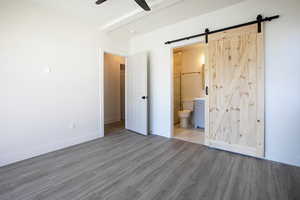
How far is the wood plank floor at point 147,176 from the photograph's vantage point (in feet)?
5.28

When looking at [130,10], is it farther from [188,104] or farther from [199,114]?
[188,104]

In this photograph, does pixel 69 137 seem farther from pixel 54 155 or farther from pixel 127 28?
pixel 127 28

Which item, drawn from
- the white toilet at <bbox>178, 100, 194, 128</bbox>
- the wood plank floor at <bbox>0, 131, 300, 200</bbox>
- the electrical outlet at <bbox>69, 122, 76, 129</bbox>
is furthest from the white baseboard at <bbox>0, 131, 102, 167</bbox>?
the white toilet at <bbox>178, 100, 194, 128</bbox>

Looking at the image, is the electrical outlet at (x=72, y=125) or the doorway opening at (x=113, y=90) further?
the doorway opening at (x=113, y=90)

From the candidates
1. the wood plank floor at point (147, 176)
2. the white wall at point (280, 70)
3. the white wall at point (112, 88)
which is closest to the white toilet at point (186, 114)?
the wood plank floor at point (147, 176)

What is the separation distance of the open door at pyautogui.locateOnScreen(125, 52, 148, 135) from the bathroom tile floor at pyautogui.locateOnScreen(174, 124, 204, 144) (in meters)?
0.86

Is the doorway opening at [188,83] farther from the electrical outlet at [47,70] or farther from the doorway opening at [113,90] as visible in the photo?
the electrical outlet at [47,70]

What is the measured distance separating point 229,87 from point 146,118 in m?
1.95

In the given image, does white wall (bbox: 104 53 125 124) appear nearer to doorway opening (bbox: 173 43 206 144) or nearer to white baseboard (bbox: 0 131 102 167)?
white baseboard (bbox: 0 131 102 167)

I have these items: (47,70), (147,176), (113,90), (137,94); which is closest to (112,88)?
(113,90)

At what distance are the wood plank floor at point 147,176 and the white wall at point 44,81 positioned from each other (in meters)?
0.43

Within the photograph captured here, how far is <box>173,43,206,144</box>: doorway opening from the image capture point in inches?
175

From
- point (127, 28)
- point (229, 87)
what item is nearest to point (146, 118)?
point (229, 87)

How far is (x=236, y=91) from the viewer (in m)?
2.57
